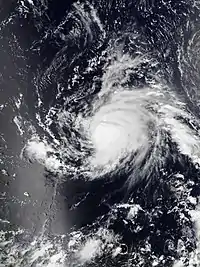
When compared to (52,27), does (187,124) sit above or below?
below

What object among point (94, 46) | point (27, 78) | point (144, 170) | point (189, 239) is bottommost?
point (189, 239)

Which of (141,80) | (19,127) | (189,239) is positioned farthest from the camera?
(141,80)

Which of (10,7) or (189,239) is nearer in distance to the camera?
(189,239)

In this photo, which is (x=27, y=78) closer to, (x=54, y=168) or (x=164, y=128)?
(x=54, y=168)

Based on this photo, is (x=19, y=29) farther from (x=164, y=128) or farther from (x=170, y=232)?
(x=170, y=232)

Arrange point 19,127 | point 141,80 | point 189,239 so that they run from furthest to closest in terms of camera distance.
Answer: point 141,80 < point 19,127 < point 189,239

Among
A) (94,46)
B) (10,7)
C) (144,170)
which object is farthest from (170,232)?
(10,7)
